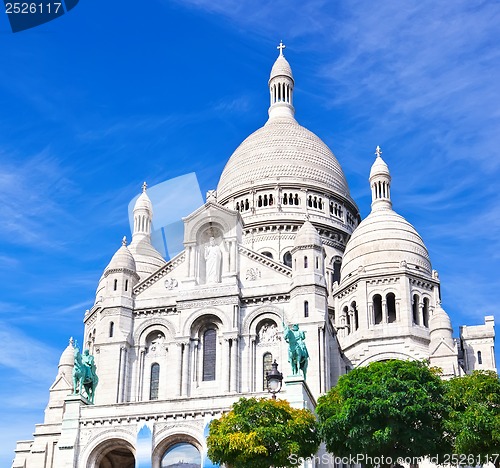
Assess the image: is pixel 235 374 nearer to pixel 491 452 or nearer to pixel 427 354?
pixel 427 354

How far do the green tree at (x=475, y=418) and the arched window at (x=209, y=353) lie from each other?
19.0m

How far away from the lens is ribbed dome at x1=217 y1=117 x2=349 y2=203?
85125 millimetres

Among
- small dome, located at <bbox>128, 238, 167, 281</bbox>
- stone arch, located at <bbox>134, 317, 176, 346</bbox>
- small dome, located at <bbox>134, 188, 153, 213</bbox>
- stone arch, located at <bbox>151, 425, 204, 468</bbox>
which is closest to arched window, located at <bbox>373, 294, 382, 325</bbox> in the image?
stone arch, located at <bbox>134, 317, 176, 346</bbox>

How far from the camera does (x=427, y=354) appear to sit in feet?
223

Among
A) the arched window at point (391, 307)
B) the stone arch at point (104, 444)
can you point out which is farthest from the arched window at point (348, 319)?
the stone arch at point (104, 444)

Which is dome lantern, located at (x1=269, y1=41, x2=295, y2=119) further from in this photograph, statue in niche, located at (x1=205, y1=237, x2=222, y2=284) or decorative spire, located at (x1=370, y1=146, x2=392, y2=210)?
statue in niche, located at (x1=205, y1=237, x2=222, y2=284)

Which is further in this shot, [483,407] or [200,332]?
[200,332]

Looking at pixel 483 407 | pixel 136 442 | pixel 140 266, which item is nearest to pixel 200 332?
pixel 136 442

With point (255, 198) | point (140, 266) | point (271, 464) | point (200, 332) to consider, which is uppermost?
point (255, 198)

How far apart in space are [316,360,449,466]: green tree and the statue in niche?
61.9 ft

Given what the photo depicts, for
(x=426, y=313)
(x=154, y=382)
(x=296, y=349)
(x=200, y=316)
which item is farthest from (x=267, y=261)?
(x=426, y=313)

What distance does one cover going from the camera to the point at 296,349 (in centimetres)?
5300

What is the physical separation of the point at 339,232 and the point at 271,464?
1622 inches

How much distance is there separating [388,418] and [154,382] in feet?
73.0
